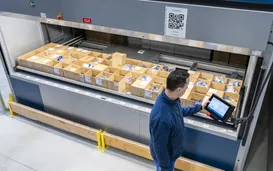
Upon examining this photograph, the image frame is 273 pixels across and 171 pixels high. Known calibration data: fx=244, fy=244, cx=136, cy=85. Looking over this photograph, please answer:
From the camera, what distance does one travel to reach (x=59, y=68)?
10.7 feet

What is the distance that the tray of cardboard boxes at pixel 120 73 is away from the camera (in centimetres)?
274

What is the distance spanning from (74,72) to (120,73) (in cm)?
59

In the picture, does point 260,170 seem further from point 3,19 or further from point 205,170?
point 3,19

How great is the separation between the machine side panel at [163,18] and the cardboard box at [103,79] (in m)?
0.83

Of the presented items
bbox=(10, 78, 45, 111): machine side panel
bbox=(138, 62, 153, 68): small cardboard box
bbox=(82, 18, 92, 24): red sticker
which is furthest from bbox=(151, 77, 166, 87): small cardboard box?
bbox=(10, 78, 45, 111): machine side panel

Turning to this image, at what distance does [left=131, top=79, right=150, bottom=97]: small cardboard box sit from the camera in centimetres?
280

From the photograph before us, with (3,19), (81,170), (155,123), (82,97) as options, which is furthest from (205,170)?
(3,19)

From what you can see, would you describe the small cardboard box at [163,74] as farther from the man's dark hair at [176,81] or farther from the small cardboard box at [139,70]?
the man's dark hair at [176,81]

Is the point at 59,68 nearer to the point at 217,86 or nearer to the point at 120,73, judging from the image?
the point at 120,73

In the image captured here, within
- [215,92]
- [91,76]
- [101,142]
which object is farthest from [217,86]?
[101,142]

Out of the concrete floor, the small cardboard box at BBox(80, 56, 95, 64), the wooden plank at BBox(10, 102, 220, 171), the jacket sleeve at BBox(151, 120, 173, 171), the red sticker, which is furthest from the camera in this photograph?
the small cardboard box at BBox(80, 56, 95, 64)

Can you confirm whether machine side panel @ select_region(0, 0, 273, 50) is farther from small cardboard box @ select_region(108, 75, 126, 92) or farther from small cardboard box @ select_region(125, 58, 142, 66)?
small cardboard box @ select_region(125, 58, 142, 66)

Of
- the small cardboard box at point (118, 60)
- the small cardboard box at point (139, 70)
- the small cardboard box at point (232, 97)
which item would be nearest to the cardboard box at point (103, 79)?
the small cardboard box at point (118, 60)

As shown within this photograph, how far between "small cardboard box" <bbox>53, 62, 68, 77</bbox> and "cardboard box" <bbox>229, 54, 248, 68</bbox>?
2.24 m
